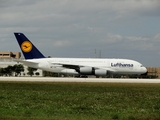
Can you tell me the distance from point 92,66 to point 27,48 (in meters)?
11.2

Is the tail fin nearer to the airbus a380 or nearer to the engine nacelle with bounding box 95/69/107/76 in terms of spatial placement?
the airbus a380

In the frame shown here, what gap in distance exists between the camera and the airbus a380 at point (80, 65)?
64688mm

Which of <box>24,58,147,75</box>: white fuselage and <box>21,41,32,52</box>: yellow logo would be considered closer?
<box>24,58,147,75</box>: white fuselage

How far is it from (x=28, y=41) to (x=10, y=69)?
3967 cm

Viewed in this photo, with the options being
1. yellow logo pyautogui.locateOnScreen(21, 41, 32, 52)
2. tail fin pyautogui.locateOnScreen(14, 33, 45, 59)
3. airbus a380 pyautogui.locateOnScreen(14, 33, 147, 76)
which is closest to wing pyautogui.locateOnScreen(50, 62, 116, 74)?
airbus a380 pyautogui.locateOnScreen(14, 33, 147, 76)

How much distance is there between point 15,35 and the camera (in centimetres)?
6744

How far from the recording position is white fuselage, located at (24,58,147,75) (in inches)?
2549

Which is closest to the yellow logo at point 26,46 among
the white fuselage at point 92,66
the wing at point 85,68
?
the white fuselage at point 92,66

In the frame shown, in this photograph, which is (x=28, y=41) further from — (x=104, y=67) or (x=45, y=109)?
(x=45, y=109)

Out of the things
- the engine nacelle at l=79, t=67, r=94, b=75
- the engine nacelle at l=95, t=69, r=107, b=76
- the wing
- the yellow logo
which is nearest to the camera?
the engine nacelle at l=79, t=67, r=94, b=75

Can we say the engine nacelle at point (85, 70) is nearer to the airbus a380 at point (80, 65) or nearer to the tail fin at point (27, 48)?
the airbus a380 at point (80, 65)

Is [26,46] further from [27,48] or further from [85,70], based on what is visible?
[85,70]

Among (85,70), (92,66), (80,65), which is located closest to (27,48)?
(80,65)

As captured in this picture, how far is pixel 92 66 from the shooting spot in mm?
65438
